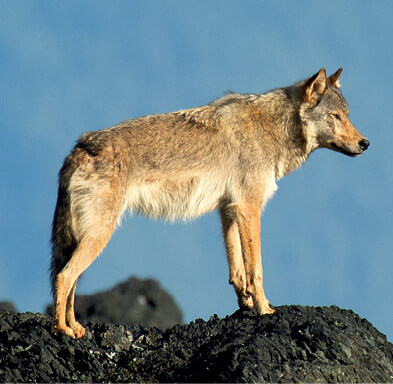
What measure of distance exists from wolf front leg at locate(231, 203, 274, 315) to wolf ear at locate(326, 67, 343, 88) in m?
2.80

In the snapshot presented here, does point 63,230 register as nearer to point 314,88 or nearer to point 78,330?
point 78,330

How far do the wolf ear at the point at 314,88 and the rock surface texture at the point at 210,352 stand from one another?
11.5 feet

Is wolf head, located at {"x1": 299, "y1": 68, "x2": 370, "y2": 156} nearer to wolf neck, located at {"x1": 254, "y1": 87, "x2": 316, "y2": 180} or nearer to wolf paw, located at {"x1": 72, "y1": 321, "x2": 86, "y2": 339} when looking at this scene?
wolf neck, located at {"x1": 254, "y1": 87, "x2": 316, "y2": 180}

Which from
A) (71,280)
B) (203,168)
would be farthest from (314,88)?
(71,280)

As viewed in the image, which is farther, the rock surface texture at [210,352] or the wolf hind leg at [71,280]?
the wolf hind leg at [71,280]

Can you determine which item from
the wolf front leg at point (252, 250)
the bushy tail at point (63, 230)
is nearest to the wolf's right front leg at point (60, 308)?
the bushy tail at point (63, 230)

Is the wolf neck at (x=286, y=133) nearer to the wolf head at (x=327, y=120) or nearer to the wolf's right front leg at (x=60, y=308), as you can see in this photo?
the wolf head at (x=327, y=120)

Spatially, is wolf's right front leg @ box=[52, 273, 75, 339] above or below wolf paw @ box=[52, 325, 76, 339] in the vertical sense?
above

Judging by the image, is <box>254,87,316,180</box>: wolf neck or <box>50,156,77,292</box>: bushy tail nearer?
<box>50,156,77,292</box>: bushy tail

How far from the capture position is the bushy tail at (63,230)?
9.30m

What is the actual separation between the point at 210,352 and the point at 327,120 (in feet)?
14.7

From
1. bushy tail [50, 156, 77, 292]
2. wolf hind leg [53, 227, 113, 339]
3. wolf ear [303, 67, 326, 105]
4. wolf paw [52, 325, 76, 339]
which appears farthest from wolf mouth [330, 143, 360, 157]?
wolf paw [52, 325, 76, 339]

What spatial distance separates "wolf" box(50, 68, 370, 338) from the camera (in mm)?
9172

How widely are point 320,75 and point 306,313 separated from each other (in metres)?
3.89
